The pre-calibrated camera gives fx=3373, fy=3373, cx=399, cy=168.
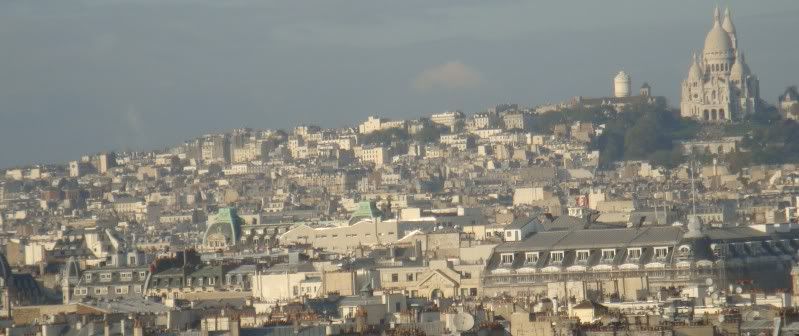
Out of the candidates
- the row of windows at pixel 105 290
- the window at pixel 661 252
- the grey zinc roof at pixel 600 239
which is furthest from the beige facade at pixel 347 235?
the window at pixel 661 252

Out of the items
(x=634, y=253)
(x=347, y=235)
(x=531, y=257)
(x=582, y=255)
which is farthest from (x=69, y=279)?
(x=347, y=235)

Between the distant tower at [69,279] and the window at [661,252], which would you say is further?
the distant tower at [69,279]

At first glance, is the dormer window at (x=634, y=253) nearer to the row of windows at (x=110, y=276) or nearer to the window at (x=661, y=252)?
the window at (x=661, y=252)

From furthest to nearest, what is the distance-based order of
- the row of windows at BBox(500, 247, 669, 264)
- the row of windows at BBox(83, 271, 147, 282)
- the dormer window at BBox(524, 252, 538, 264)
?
the row of windows at BBox(83, 271, 147, 282), the dormer window at BBox(524, 252, 538, 264), the row of windows at BBox(500, 247, 669, 264)

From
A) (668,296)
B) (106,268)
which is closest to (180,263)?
(106,268)

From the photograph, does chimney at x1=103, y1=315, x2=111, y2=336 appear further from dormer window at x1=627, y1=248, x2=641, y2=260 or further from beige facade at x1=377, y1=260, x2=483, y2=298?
dormer window at x1=627, y1=248, x2=641, y2=260

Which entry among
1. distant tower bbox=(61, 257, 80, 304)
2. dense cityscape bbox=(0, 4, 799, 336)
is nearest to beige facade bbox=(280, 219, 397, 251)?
dense cityscape bbox=(0, 4, 799, 336)

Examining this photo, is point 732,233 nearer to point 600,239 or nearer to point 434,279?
point 600,239
